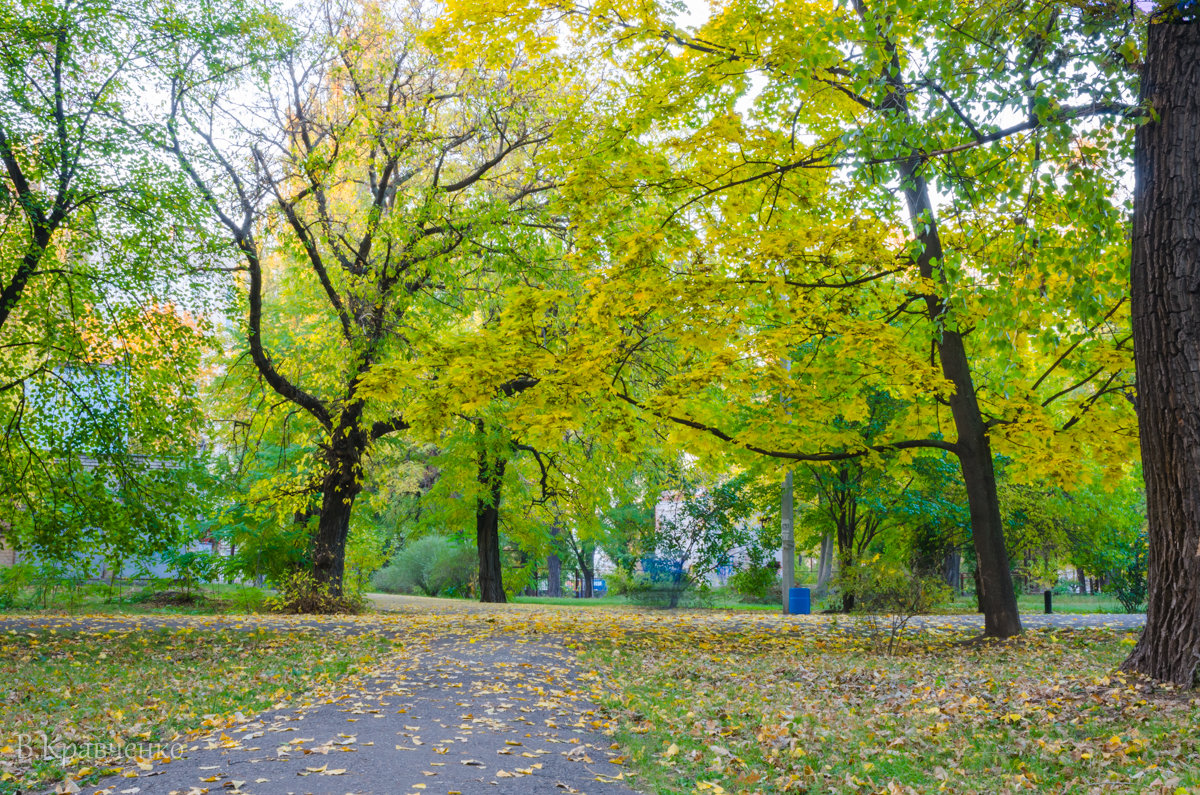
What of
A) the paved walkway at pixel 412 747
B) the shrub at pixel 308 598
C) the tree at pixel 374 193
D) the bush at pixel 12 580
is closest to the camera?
the paved walkway at pixel 412 747

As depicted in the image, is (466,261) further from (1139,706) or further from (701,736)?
(1139,706)

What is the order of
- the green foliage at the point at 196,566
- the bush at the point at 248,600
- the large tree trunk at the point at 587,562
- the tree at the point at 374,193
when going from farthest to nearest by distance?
the large tree trunk at the point at 587,562, the green foliage at the point at 196,566, the bush at the point at 248,600, the tree at the point at 374,193

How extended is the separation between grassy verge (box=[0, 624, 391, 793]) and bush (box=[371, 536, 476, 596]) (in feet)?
63.0

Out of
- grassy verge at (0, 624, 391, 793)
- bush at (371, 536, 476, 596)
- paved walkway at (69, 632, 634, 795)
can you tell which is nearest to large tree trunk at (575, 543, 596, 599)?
bush at (371, 536, 476, 596)

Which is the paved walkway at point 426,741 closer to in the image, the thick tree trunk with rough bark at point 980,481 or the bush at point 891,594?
the bush at point 891,594

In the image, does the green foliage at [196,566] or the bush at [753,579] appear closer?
the green foliage at [196,566]

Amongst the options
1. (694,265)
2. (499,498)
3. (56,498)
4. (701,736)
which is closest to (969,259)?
(694,265)

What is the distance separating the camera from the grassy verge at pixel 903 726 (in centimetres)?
445

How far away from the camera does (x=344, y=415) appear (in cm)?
1566

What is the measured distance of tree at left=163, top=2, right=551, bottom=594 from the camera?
14016 millimetres

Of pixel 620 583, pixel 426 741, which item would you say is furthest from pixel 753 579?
pixel 426 741

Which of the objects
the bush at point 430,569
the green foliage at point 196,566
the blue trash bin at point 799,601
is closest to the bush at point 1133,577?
the blue trash bin at point 799,601

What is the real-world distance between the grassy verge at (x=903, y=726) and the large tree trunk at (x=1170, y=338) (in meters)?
0.61

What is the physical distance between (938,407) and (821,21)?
5870mm
